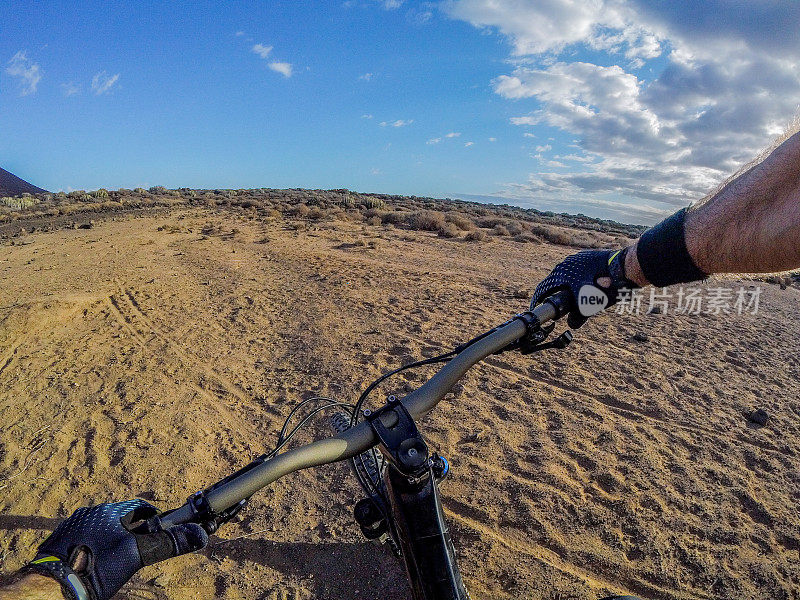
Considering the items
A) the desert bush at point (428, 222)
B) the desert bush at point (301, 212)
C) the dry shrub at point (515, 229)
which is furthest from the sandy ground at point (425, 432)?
the desert bush at point (301, 212)

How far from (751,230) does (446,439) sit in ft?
9.41

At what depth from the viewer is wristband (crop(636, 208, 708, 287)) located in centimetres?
139

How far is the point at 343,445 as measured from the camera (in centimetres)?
120

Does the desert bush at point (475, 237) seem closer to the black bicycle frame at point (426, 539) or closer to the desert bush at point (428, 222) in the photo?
the desert bush at point (428, 222)

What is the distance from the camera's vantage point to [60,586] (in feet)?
2.83

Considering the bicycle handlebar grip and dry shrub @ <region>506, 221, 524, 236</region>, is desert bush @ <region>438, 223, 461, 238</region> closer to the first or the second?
dry shrub @ <region>506, 221, 524, 236</region>

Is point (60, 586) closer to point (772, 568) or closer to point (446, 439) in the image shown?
point (446, 439)

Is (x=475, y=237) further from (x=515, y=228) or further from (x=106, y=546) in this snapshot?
(x=106, y=546)

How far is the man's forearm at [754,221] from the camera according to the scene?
1.15 m

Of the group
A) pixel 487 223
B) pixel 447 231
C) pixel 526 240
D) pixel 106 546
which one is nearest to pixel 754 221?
pixel 106 546

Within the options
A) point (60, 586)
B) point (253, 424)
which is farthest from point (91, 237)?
point (60, 586)

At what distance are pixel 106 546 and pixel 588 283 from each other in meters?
1.58

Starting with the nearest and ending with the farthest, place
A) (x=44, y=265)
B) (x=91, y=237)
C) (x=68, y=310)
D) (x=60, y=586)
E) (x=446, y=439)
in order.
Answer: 1. (x=60, y=586)
2. (x=446, y=439)
3. (x=68, y=310)
4. (x=44, y=265)
5. (x=91, y=237)

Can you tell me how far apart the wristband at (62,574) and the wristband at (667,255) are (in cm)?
173
